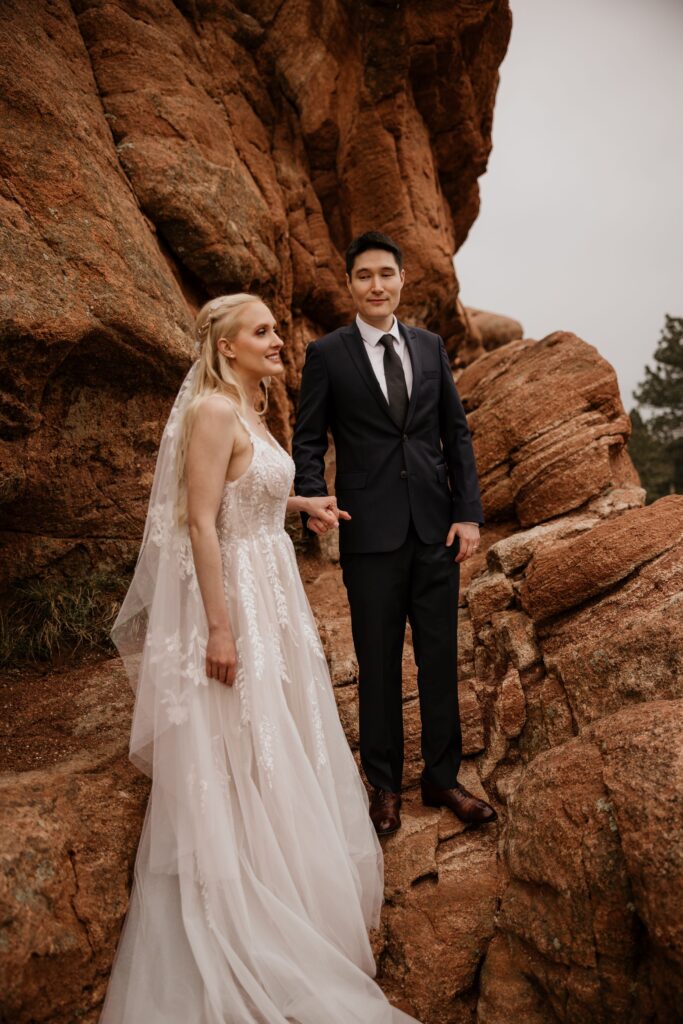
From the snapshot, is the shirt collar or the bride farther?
the shirt collar

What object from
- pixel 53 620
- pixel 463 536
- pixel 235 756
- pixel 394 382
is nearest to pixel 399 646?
pixel 463 536

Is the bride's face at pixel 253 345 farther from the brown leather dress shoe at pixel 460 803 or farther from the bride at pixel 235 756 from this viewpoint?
the brown leather dress shoe at pixel 460 803

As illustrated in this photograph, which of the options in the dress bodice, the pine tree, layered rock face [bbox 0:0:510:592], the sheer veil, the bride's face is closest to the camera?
the sheer veil

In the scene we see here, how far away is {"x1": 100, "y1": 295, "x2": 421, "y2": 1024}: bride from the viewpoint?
2.95m

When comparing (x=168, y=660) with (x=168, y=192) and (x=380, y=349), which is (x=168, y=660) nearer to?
(x=380, y=349)

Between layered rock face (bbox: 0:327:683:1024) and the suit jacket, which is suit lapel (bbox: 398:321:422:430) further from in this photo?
layered rock face (bbox: 0:327:683:1024)

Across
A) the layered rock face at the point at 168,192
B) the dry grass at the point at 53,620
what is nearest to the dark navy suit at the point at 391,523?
the layered rock face at the point at 168,192

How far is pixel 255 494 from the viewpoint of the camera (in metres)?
3.45

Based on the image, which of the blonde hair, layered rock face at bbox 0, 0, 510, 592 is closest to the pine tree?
layered rock face at bbox 0, 0, 510, 592

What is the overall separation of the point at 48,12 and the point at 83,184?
6.58 ft

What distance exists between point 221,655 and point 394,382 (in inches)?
69.9

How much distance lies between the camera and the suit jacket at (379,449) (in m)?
3.92

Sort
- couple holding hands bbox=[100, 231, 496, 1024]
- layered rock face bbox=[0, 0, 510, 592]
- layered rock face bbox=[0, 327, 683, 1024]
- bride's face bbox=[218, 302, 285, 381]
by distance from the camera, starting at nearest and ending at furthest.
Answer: layered rock face bbox=[0, 327, 683, 1024], couple holding hands bbox=[100, 231, 496, 1024], bride's face bbox=[218, 302, 285, 381], layered rock face bbox=[0, 0, 510, 592]

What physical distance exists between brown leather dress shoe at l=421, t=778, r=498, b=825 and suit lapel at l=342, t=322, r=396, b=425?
6.93 ft
